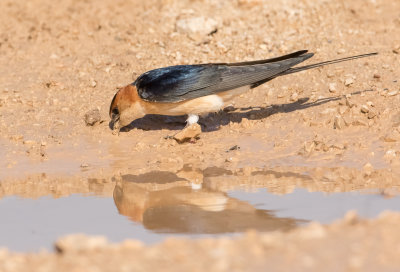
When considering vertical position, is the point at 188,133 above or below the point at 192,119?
below

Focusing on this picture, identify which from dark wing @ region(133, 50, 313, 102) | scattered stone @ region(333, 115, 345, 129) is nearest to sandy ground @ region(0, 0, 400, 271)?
scattered stone @ region(333, 115, 345, 129)

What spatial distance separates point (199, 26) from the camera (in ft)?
30.1

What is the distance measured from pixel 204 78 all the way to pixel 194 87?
0.13 metres

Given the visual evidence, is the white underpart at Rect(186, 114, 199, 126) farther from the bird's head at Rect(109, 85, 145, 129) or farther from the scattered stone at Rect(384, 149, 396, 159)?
the scattered stone at Rect(384, 149, 396, 159)

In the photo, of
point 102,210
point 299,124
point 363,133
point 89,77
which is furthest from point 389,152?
point 89,77

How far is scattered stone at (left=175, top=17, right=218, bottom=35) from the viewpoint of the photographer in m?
9.16

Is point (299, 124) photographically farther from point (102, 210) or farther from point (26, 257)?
point (26, 257)

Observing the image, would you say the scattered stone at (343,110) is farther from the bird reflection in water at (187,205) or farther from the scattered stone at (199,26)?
the scattered stone at (199,26)

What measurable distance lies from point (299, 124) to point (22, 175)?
2.55 m

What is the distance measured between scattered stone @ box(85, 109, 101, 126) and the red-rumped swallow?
31cm

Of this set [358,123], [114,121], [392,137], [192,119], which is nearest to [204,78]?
[192,119]

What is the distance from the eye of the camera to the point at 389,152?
660 cm

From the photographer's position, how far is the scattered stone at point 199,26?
30.0ft

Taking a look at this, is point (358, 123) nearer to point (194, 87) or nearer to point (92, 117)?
point (194, 87)
